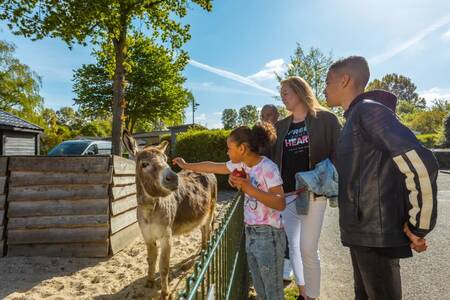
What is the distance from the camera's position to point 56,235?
5.81 m

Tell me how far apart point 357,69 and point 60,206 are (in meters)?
5.58

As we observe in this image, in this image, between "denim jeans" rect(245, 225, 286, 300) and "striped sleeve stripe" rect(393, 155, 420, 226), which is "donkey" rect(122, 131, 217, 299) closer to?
"denim jeans" rect(245, 225, 286, 300)

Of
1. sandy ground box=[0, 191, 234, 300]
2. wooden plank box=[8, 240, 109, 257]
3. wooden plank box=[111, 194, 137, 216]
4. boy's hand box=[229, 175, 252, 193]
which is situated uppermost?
boy's hand box=[229, 175, 252, 193]

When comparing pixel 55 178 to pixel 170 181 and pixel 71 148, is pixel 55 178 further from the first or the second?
pixel 71 148

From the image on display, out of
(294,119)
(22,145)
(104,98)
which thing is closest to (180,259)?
(294,119)

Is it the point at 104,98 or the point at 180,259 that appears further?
the point at 104,98

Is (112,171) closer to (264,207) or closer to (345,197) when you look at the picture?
(264,207)

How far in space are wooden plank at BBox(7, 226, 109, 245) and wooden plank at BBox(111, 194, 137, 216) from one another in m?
0.42

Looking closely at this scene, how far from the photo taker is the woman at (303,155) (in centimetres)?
310

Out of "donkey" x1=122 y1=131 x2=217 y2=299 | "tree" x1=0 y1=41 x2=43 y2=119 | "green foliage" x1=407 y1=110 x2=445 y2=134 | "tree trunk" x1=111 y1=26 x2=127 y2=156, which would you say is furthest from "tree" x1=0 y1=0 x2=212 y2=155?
"green foliage" x1=407 y1=110 x2=445 y2=134

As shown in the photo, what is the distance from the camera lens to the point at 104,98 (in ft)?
122

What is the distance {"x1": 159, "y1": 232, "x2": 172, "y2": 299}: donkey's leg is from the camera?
13.4 ft

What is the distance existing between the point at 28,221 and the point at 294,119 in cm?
516

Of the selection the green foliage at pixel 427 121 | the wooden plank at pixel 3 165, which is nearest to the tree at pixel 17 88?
the wooden plank at pixel 3 165
